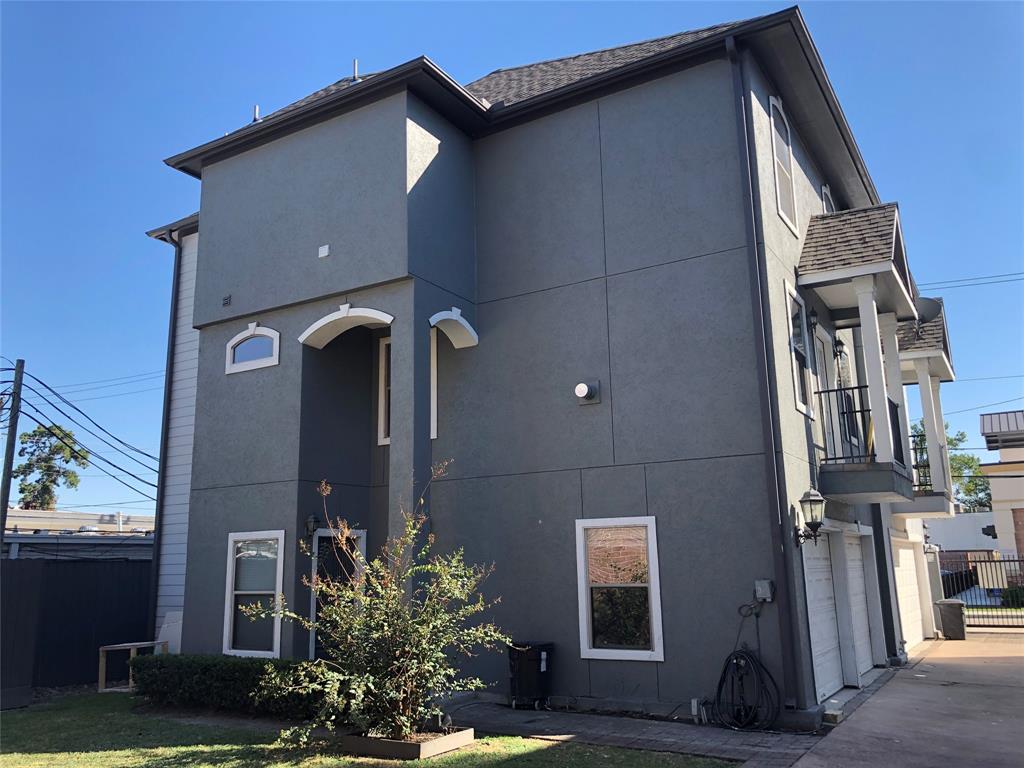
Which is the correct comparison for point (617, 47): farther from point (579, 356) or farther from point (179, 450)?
point (179, 450)

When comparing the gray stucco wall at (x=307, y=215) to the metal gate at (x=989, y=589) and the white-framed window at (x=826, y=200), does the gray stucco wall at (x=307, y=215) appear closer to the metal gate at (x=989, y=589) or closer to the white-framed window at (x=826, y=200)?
the white-framed window at (x=826, y=200)

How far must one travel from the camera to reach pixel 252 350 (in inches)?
457

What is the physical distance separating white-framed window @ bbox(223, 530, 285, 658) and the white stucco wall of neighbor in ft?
7.65

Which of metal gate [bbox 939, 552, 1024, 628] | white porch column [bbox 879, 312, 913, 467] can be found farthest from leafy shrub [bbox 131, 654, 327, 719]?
metal gate [bbox 939, 552, 1024, 628]

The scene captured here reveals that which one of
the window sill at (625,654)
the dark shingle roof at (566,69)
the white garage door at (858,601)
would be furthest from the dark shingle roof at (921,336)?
the window sill at (625,654)

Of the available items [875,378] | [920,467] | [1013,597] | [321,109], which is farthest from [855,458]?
[1013,597]

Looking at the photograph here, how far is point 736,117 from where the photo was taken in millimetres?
9641

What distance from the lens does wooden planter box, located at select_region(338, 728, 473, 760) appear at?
708cm

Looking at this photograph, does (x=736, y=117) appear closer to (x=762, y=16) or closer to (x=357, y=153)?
(x=762, y=16)

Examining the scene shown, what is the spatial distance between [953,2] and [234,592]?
44.3 feet

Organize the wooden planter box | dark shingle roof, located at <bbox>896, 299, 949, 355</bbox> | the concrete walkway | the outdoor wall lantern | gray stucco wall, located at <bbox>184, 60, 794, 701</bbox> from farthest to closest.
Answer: dark shingle roof, located at <bbox>896, 299, 949, 355</bbox>
gray stucco wall, located at <bbox>184, 60, 794, 701</bbox>
the outdoor wall lantern
the concrete walkway
the wooden planter box

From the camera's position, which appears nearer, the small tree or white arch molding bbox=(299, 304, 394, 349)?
the small tree

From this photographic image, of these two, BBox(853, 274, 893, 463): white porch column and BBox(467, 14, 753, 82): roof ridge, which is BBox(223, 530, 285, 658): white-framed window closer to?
BBox(853, 274, 893, 463): white porch column

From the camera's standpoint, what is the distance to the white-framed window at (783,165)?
1055 centimetres
